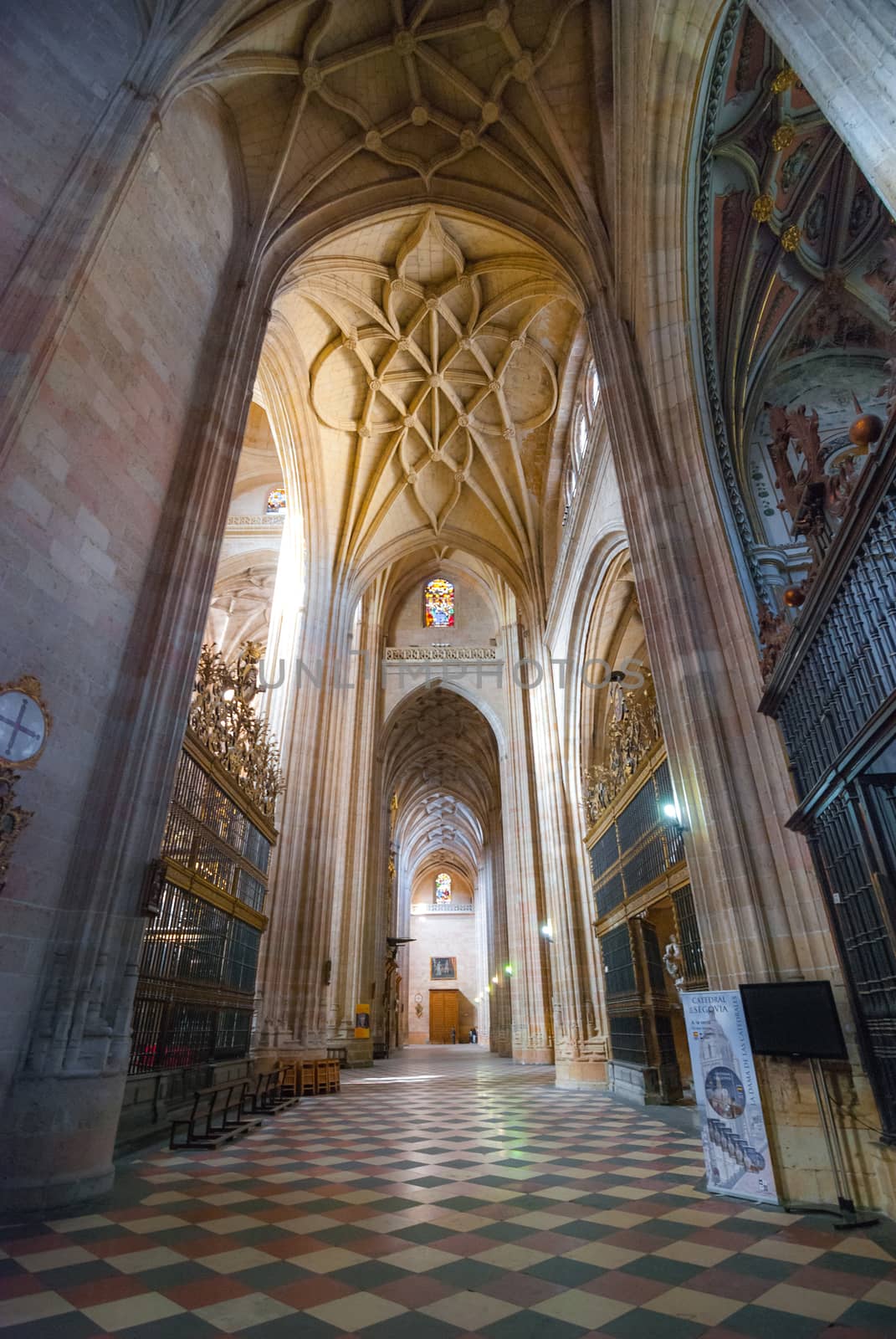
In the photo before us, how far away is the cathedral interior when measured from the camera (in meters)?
3.49

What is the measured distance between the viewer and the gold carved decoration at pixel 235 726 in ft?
28.2

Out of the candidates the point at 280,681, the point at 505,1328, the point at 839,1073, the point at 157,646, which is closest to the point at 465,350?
the point at 280,681

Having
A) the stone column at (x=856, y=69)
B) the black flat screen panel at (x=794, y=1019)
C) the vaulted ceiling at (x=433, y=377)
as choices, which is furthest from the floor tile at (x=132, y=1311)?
the vaulted ceiling at (x=433, y=377)

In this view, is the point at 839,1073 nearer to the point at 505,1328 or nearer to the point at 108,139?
the point at 505,1328

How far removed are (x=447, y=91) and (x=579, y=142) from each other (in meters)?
2.39

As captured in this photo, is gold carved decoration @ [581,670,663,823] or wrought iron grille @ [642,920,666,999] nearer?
gold carved decoration @ [581,670,663,823]

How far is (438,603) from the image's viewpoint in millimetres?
24125

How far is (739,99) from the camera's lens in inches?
285

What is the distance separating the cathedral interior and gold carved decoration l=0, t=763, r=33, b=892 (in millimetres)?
33

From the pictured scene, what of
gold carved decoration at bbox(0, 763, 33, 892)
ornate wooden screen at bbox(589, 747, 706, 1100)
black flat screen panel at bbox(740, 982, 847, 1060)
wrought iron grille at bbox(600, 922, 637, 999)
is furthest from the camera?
wrought iron grille at bbox(600, 922, 637, 999)

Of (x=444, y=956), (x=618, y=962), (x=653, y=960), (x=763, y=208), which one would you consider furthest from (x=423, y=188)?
(x=444, y=956)

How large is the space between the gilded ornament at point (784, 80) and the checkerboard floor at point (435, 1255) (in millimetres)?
9564

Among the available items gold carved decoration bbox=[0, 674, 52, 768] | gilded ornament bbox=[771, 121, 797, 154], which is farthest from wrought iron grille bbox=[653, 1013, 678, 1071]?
gilded ornament bbox=[771, 121, 797, 154]

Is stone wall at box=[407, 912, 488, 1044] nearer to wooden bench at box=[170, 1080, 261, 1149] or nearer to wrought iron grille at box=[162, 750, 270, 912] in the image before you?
wrought iron grille at box=[162, 750, 270, 912]
